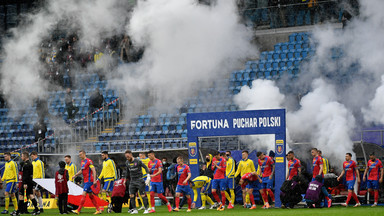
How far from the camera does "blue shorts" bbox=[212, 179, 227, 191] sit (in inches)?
792

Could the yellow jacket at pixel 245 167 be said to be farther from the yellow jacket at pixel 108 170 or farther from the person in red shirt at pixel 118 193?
the yellow jacket at pixel 108 170

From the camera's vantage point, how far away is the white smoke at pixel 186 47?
31094mm

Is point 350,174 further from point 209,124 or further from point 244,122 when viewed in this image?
point 209,124

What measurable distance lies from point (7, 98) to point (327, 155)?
18880 millimetres

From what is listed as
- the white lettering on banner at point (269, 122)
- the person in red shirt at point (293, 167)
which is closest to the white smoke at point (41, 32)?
the white lettering on banner at point (269, 122)

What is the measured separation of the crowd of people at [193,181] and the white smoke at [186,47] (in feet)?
34.4

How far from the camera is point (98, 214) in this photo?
1872cm

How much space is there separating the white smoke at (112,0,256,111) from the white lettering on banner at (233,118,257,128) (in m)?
10.9

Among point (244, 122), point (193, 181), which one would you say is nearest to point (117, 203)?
point (193, 181)

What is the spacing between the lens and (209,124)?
66.3ft

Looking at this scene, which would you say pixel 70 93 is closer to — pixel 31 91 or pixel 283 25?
pixel 31 91

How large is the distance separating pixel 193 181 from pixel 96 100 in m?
11.8

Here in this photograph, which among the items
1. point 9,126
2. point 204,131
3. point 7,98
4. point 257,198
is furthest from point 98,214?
point 7,98

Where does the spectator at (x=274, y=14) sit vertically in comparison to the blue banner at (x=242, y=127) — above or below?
above
